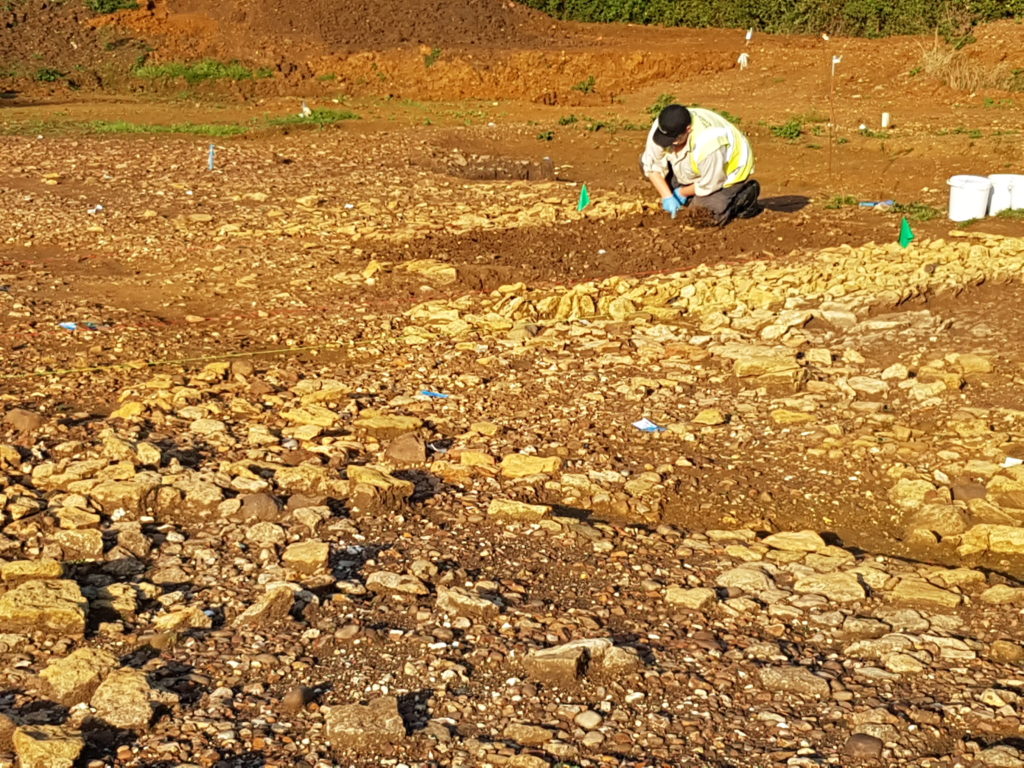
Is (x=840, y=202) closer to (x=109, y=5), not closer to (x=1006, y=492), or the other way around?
(x=1006, y=492)

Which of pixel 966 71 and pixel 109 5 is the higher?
pixel 109 5

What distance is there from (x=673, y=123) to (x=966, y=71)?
848 centimetres

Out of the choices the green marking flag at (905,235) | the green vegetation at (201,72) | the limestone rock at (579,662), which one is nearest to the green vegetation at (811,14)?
the green vegetation at (201,72)

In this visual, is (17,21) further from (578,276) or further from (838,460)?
(838,460)

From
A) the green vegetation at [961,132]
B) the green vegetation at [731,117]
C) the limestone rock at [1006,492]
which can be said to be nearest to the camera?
the limestone rock at [1006,492]

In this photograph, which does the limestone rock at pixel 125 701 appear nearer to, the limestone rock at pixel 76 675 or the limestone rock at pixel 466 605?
the limestone rock at pixel 76 675

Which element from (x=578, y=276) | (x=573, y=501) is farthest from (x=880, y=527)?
(x=578, y=276)

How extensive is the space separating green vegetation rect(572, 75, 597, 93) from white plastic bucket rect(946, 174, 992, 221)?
10.4m

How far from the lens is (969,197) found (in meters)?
9.48

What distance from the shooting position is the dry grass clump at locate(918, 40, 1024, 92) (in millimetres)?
15758

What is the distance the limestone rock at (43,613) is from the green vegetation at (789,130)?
10938mm

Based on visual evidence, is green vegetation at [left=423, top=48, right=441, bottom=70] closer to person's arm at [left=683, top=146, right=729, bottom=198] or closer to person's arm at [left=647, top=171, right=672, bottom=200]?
person's arm at [left=647, top=171, right=672, bottom=200]

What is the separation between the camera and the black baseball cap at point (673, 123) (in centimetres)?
930

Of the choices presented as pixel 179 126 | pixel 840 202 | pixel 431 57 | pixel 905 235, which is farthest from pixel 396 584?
pixel 431 57
